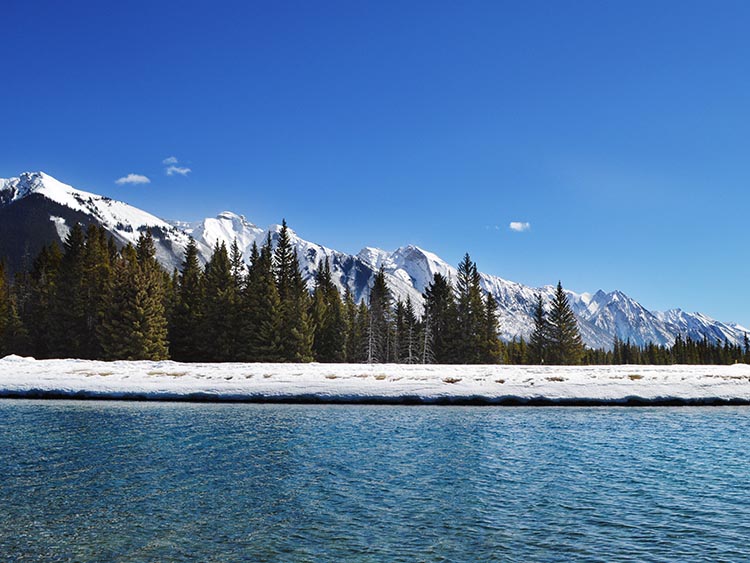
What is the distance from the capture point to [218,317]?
71.9 m

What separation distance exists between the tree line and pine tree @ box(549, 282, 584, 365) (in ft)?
0.62

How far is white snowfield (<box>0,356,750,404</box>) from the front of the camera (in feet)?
109

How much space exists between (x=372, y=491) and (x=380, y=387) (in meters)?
22.0

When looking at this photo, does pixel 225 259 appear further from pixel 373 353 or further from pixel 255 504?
pixel 255 504

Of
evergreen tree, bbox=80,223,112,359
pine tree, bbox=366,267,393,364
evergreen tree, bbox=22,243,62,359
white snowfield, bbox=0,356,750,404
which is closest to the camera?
white snowfield, bbox=0,356,750,404

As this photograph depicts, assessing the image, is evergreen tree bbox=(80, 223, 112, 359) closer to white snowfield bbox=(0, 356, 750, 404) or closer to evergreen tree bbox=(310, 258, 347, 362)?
white snowfield bbox=(0, 356, 750, 404)

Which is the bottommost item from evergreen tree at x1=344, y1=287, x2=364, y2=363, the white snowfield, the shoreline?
the shoreline

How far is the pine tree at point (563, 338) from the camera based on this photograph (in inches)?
3666

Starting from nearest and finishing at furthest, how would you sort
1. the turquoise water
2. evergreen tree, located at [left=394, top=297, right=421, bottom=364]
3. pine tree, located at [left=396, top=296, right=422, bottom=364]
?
1. the turquoise water
2. evergreen tree, located at [left=394, top=297, right=421, bottom=364]
3. pine tree, located at [left=396, top=296, right=422, bottom=364]

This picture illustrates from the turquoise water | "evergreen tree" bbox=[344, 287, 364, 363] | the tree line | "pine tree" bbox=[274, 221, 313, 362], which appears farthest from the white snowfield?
"evergreen tree" bbox=[344, 287, 364, 363]

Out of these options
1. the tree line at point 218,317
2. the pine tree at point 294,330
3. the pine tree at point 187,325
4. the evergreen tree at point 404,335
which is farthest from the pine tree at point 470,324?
the pine tree at point 187,325

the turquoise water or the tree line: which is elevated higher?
the tree line

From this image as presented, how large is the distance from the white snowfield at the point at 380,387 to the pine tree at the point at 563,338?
5197 cm

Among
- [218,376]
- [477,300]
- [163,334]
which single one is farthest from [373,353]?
[218,376]
